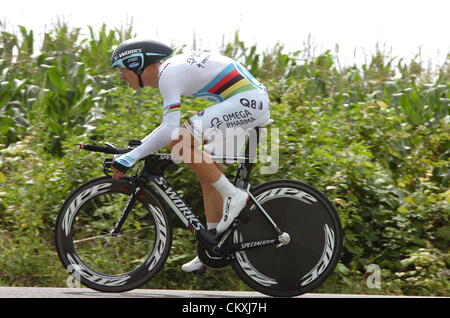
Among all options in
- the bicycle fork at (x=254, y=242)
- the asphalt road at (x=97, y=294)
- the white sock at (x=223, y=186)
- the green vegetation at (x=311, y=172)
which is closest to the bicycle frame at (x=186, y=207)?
the bicycle fork at (x=254, y=242)

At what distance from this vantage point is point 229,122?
196 inches

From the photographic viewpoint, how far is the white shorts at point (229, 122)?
194 inches

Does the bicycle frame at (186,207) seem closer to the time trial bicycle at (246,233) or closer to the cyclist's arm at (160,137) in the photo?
the time trial bicycle at (246,233)

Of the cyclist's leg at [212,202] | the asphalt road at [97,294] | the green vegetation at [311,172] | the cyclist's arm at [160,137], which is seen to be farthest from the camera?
the green vegetation at [311,172]

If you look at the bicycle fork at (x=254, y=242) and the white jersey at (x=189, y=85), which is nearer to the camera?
the white jersey at (x=189, y=85)

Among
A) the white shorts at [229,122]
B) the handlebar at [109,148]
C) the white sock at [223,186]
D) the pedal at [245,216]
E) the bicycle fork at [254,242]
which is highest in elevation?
the white shorts at [229,122]

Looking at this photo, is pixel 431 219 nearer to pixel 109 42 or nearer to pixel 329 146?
pixel 329 146

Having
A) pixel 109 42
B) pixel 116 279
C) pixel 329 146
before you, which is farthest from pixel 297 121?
pixel 109 42

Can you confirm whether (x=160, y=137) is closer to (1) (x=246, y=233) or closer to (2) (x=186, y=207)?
(2) (x=186, y=207)

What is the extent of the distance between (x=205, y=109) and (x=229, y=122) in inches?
7.8

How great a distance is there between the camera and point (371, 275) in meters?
6.38

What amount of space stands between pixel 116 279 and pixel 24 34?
6825mm

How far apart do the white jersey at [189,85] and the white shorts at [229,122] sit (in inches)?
1.5
